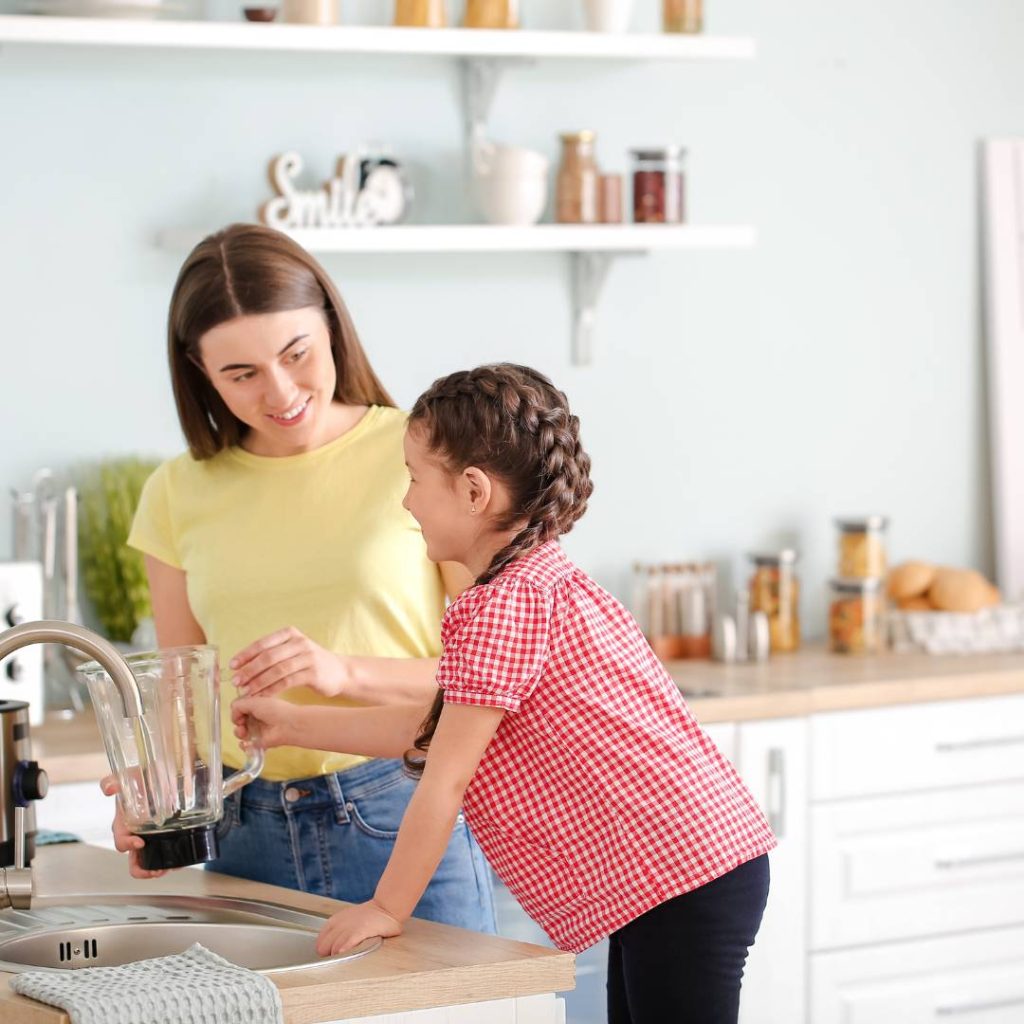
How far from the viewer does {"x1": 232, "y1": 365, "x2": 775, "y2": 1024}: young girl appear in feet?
4.54

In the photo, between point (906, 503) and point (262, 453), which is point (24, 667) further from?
point (906, 503)

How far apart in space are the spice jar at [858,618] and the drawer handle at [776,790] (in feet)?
1.61

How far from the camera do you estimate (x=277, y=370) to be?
1748mm

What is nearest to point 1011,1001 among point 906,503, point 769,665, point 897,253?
point 769,665

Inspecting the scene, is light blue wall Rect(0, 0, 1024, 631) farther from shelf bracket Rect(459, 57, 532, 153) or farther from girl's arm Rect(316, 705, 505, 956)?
girl's arm Rect(316, 705, 505, 956)

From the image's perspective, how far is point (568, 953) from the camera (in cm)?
131

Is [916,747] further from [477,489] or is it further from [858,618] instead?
[477,489]

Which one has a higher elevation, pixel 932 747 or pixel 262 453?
pixel 262 453

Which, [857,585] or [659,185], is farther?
[857,585]

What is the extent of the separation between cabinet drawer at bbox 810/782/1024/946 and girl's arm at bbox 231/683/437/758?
137cm

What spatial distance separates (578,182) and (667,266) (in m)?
0.32

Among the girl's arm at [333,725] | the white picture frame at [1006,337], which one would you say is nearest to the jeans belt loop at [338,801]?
the girl's arm at [333,725]

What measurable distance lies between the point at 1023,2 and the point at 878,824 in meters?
1.74

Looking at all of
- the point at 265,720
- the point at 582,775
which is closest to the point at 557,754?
the point at 582,775
